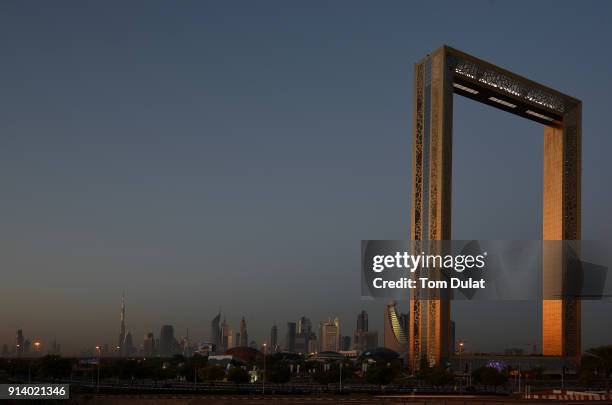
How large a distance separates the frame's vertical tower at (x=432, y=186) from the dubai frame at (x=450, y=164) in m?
0.13

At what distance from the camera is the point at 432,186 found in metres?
102

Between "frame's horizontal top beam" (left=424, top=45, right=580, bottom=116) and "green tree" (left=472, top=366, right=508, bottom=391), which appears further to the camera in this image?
"frame's horizontal top beam" (left=424, top=45, right=580, bottom=116)

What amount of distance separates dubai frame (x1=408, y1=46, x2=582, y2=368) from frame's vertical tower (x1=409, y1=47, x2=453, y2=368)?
5.3 inches

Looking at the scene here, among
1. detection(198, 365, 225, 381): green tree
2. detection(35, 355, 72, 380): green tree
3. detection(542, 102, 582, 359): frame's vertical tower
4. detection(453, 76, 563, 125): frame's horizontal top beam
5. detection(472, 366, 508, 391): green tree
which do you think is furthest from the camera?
detection(542, 102, 582, 359): frame's vertical tower

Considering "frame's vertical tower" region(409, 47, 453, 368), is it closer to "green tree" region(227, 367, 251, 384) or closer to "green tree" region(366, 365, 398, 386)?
"green tree" region(366, 365, 398, 386)

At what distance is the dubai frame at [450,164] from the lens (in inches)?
3962

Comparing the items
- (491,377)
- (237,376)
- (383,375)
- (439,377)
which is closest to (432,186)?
(491,377)

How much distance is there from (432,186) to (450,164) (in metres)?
4.13

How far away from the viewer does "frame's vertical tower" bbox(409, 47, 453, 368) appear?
327 feet

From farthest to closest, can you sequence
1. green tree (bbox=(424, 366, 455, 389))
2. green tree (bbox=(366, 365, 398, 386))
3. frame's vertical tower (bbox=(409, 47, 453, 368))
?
frame's vertical tower (bbox=(409, 47, 453, 368))
green tree (bbox=(366, 365, 398, 386))
green tree (bbox=(424, 366, 455, 389))

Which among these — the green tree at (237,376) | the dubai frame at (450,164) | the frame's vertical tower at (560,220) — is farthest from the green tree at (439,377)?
the frame's vertical tower at (560,220)

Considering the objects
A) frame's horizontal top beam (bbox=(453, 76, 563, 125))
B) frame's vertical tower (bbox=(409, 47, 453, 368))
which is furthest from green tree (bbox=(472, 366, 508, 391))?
frame's horizontal top beam (bbox=(453, 76, 563, 125))

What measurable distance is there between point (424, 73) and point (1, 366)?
100 metres

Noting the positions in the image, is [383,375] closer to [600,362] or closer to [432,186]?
[600,362]
